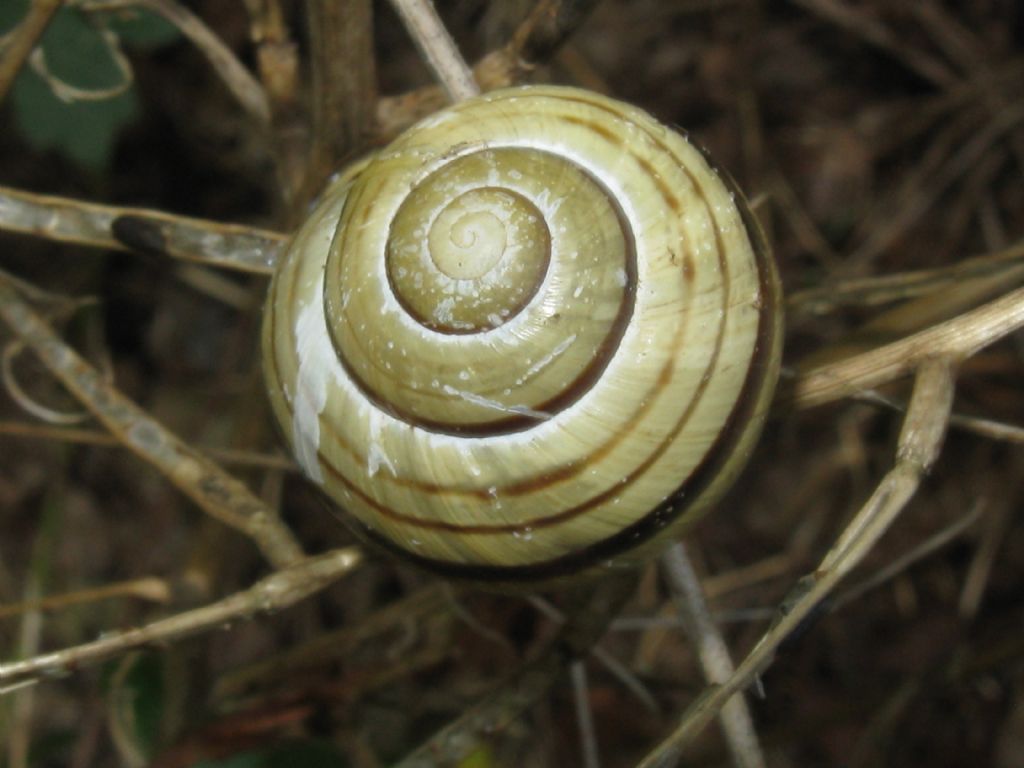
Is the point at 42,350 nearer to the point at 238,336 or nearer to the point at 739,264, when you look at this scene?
the point at 238,336

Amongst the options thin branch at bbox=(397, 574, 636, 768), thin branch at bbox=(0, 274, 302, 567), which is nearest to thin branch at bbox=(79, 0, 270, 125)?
thin branch at bbox=(0, 274, 302, 567)

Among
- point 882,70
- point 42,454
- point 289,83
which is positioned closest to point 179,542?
point 42,454

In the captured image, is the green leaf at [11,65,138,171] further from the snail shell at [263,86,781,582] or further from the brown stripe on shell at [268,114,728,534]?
the brown stripe on shell at [268,114,728,534]

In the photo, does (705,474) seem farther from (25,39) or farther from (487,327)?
(25,39)

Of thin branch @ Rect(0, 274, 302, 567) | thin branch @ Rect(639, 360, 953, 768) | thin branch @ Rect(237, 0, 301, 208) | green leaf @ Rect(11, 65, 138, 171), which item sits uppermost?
green leaf @ Rect(11, 65, 138, 171)

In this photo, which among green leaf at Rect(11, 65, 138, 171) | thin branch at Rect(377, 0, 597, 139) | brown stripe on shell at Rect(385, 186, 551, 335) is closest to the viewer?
brown stripe on shell at Rect(385, 186, 551, 335)

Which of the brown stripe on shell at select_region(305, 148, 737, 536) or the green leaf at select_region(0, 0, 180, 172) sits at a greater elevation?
the green leaf at select_region(0, 0, 180, 172)

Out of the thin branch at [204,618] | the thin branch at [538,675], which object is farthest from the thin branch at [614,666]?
the thin branch at [204,618]

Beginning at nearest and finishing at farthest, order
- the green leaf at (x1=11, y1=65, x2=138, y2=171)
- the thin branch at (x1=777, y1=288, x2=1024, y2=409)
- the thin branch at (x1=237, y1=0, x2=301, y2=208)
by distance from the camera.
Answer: the thin branch at (x1=777, y1=288, x2=1024, y2=409) < the thin branch at (x1=237, y1=0, x2=301, y2=208) < the green leaf at (x1=11, y1=65, x2=138, y2=171)
